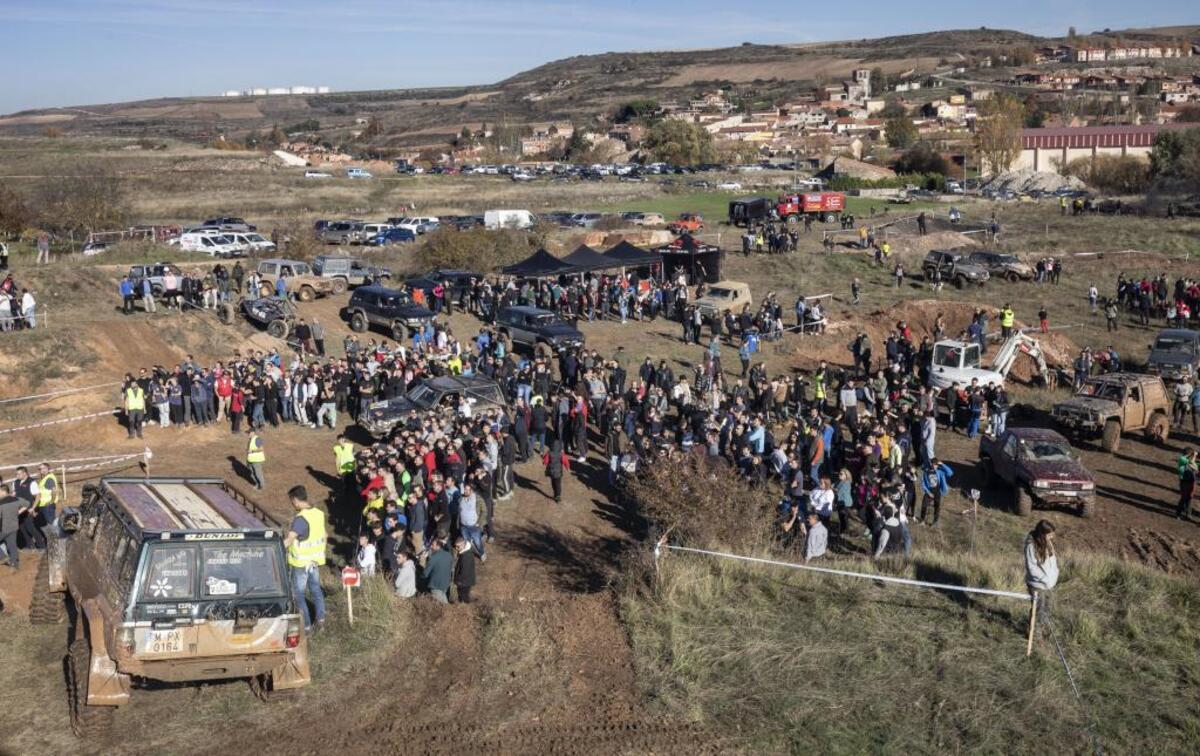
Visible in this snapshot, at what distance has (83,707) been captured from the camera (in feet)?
31.9

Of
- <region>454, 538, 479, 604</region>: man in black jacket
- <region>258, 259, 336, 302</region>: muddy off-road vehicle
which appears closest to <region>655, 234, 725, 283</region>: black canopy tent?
<region>258, 259, 336, 302</region>: muddy off-road vehicle

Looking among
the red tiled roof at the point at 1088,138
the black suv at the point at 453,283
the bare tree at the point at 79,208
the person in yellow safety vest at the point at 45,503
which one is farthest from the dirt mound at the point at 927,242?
the red tiled roof at the point at 1088,138

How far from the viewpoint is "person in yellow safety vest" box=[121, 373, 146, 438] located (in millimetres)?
22062

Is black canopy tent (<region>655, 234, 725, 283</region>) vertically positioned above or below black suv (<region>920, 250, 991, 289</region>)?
above

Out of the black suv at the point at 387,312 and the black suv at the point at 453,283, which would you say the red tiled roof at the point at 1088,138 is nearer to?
the black suv at the point at 453,283

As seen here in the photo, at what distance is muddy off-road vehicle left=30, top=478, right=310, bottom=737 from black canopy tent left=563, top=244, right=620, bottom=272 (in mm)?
27251

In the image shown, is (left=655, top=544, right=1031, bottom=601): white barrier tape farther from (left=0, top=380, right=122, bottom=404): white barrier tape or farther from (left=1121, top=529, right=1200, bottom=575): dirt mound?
(left=0, top=380, right=122, bottom=404): white barrier tape

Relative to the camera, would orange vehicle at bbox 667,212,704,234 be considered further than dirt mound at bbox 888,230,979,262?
Yes

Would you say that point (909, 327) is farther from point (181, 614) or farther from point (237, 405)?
point (181, 614)

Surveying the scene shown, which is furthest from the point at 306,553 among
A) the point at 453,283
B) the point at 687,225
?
the point at 687,225

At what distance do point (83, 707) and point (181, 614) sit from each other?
1.30 meters

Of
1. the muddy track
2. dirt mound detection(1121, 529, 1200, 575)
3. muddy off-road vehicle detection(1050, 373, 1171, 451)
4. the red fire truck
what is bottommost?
dirt mound detection(1121, 529, 1200, 575)

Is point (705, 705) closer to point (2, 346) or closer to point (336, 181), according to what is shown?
point (2, 346)

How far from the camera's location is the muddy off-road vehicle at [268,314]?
31.3 meters
